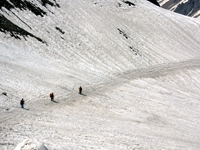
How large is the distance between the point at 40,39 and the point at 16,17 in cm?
653

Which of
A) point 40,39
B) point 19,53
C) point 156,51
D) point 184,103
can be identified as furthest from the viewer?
point 156,51

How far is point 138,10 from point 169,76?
28.8 m

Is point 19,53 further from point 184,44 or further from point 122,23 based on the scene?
point 184,44

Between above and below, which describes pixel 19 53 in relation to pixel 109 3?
below

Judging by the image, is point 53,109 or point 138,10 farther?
point 138,10

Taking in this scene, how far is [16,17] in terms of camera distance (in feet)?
172

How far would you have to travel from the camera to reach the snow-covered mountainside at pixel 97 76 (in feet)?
86.1

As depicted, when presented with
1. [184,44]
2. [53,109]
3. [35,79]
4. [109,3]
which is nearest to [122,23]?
[109,3]

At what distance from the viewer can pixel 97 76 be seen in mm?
44062

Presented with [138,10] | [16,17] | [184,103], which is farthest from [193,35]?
[16,17]

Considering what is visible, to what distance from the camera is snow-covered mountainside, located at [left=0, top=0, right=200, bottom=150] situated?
26.2 m

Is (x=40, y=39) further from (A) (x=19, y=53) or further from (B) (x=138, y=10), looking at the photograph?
(B) (x=138, y=10)

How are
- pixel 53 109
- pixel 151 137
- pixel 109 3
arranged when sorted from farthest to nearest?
pixel 109 3 → pixel 53 109 → pixel 151 137

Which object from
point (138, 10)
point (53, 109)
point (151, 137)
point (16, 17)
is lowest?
point (151, 137)
